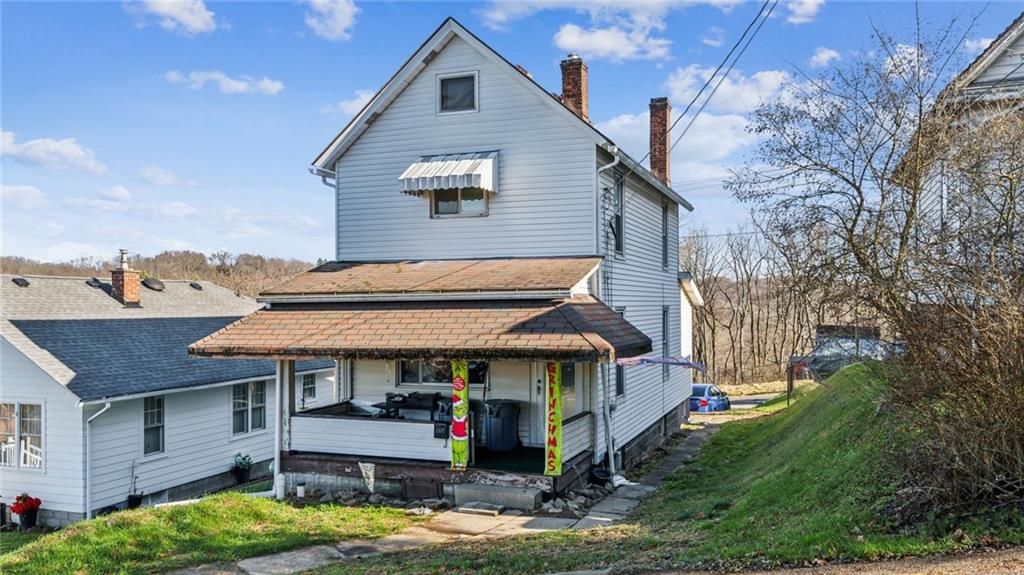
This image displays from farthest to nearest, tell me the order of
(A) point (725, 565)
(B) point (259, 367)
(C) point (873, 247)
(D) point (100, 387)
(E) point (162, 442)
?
(B) point (259, 367) < (E) point (162, 442) < (D) point (100, 387) < (C) point (873, 247) < (A) point (725, 565)

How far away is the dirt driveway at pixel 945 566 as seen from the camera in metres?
5.60

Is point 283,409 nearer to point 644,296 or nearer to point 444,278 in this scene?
point 444,278

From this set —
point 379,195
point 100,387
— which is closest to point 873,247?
point 379,195

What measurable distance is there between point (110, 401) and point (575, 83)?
44.5ft

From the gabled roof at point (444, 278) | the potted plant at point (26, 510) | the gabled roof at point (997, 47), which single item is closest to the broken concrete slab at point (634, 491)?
the gabled roof at point (444, 278)

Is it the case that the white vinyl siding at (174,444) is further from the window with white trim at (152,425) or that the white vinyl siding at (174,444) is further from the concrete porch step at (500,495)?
the concrete porch step at (500,495)

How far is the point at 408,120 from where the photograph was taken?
16562 mm

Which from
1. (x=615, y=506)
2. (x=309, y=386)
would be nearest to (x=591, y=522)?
(x=615, y=506)

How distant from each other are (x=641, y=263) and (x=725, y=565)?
13.0 metres

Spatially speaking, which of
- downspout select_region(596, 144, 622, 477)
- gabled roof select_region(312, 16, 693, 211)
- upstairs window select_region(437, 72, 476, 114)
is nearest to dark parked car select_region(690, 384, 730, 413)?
gabled roof select_region(312, 16, 693, 211)

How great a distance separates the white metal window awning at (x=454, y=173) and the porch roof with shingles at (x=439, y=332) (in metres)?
2.87

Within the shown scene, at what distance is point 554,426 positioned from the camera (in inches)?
474

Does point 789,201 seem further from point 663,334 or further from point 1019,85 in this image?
point 663,334

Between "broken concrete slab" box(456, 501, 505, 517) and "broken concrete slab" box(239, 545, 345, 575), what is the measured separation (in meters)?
2.55
